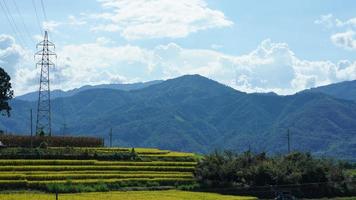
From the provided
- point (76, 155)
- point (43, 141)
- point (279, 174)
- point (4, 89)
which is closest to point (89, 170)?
point (76, 155)

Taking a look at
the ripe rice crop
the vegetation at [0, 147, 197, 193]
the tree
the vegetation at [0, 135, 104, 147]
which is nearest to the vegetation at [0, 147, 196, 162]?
the vegetation at [0, 147, 197, 193]

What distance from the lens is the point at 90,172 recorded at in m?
68.9

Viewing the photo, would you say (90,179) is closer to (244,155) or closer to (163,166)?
(163,166)

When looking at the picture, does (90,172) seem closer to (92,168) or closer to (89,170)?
(89,170)

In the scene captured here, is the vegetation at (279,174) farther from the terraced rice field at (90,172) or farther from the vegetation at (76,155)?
the vegetation at (76,155)

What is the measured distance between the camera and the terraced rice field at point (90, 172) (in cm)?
6004

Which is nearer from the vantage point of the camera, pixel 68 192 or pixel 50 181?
pixel 68 192

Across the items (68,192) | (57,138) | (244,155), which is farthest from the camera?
(57,138)

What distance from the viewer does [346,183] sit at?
234 feet

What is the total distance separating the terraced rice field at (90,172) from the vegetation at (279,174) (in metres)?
2.99

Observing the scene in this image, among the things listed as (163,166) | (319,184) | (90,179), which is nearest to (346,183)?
(319,184)

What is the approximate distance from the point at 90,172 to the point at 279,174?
22.4m

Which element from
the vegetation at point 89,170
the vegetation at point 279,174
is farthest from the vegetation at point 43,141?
the vegetation at point 279,174

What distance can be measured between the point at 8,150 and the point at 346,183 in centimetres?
4326
